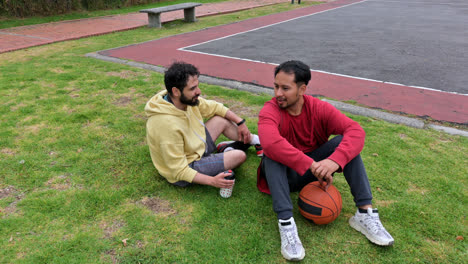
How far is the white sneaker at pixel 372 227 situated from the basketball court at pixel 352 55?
2895mm

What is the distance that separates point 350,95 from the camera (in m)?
5.81

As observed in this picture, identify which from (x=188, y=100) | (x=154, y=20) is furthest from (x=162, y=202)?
(x=154, y=20)

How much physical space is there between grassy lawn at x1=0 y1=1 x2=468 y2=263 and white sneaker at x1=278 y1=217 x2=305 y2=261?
0.08 metres

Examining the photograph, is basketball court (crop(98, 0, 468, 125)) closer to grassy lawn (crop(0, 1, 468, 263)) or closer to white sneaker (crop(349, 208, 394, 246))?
grassy lawn (crop(0, 1, 468, 263))

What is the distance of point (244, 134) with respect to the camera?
3877mm

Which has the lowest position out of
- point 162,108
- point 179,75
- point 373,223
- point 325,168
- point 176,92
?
point 373,223

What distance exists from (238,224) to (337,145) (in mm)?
1139

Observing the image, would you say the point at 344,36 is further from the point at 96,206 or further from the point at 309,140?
the point at 96,206

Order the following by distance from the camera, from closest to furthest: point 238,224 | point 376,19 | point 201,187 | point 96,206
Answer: point 238,224, point 96,206, point 201,187, point 376,19

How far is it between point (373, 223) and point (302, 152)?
0.82 metres

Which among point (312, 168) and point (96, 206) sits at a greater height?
point (312, 168)

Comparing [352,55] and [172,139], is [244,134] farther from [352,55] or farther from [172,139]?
[352,55]

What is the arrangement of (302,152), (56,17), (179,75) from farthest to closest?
(56,17), (179,75), (302,152)

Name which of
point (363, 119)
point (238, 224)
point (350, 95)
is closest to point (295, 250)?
point (238, 224)
